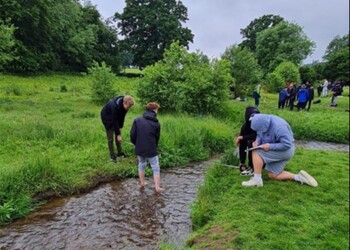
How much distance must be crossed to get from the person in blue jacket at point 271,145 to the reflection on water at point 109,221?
1.59 m

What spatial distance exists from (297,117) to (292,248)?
47.0 ft

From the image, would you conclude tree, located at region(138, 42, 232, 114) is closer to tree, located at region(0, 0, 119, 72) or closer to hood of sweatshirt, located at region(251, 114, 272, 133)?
tree, located at region(0, 0, 119, 72)

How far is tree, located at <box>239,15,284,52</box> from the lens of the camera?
65875mm

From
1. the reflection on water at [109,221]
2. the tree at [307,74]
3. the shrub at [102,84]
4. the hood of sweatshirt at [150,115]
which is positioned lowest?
the reflection on water at [109,221]

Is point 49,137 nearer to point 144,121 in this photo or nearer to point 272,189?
point 144,121

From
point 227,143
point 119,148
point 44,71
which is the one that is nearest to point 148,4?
point 44,71

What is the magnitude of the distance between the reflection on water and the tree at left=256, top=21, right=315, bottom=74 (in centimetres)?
4991

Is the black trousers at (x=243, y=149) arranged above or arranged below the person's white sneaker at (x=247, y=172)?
above

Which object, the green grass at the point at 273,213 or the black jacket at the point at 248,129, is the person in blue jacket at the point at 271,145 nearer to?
the green grass at the point at 273,213

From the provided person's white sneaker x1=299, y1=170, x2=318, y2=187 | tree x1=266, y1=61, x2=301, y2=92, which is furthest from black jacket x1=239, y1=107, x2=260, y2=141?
tree x1=266, y1=61, x2=301, y2=92

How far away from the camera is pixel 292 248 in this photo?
3.95 meters

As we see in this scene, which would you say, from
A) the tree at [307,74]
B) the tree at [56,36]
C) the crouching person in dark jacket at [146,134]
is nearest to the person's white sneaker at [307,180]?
the crouching person in dark jacket at [146,134]

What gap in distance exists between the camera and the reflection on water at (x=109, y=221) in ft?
15.9

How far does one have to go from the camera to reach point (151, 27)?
132ft
